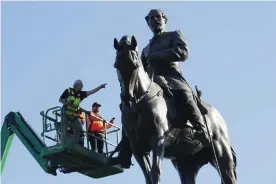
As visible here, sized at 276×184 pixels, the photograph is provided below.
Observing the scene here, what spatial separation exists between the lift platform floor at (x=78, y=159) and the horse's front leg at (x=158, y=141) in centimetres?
397

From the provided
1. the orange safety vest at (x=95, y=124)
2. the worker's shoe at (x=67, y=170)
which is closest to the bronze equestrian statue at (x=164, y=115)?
the orange safety vest at (x=95, y=124)

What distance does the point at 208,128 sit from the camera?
72.1ft

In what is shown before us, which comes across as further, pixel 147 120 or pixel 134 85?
pixel 147 120

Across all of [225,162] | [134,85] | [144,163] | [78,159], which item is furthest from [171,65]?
[78,159]

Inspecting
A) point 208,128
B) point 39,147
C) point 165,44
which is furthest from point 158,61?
point 39,147

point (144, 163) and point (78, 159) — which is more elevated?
point (78, 159)

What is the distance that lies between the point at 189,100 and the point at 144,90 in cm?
124

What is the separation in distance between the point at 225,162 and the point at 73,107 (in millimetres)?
3866

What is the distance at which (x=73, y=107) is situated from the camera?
23.6m

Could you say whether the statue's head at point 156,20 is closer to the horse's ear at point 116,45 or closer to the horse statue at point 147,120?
the horse statue at point 147,120

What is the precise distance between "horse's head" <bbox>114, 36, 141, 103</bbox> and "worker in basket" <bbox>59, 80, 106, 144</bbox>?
3.95 meters

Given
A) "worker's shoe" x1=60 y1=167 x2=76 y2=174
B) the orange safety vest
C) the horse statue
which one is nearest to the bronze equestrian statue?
the horse statue

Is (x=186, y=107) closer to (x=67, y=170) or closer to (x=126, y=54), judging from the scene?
(x=126, y=54)

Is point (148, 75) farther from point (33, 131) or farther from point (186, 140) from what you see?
point (33, 131)
